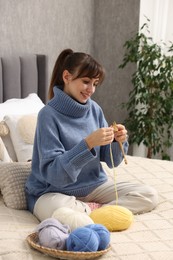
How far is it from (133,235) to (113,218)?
105 mm

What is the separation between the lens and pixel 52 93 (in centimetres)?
236

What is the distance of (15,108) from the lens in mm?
2896

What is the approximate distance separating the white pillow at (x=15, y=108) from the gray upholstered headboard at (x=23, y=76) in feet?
0.46

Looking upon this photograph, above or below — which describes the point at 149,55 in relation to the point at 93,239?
above

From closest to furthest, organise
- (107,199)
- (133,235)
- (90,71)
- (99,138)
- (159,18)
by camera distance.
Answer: (133,235)
(99,138)
(90,71)
(107,199)
(159,18)

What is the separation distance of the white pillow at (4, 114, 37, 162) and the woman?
0.45 m

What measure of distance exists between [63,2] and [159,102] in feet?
3.51

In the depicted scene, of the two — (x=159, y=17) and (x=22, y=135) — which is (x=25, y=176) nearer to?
(x=22, y=135)

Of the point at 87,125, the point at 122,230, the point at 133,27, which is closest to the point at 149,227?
the point at 122,230

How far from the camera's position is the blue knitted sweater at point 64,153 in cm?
197

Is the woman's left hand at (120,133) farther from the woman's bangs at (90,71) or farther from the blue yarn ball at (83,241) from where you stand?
the blue yarn ball at (83,241)

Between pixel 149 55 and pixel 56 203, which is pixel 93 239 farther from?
pixel 149 55

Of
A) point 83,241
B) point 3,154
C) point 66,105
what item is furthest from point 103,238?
point 3,154

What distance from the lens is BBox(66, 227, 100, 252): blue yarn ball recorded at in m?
1.59
